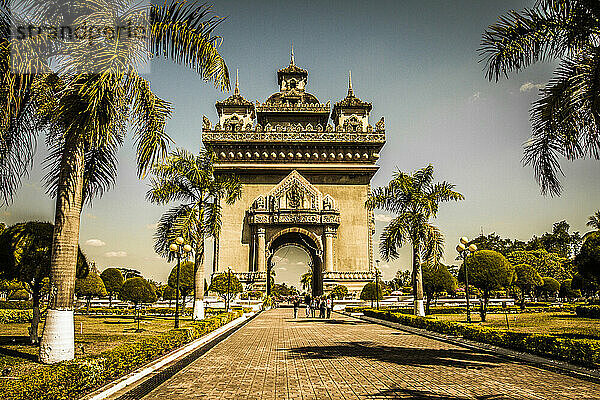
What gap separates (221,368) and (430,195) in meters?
18.1

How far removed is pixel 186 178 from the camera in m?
24.6

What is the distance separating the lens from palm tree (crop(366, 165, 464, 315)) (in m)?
25.7

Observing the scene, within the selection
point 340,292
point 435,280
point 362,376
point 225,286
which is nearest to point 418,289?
point 435,280

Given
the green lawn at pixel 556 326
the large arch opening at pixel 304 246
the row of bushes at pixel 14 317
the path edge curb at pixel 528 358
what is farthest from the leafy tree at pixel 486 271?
the row of bushes at pixel 14 317

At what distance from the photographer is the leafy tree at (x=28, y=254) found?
14.9 metres

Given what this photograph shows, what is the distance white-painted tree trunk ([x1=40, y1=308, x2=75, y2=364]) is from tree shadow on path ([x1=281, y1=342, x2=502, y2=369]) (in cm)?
546

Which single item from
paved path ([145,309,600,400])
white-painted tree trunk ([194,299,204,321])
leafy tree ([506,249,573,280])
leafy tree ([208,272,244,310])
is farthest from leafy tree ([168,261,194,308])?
leafy tree ([506,249,573,280])

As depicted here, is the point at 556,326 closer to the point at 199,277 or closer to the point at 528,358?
the point at 528,358

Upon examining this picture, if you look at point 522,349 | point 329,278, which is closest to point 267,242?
point 329,278

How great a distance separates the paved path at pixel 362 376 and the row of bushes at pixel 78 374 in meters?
1.08

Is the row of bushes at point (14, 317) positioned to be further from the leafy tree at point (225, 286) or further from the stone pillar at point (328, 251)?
the stone pillar at point (328, 251)

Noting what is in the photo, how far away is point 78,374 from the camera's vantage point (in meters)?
8.12

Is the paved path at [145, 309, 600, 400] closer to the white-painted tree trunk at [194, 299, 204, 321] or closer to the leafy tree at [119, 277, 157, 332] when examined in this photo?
the white-painted tree trunk at [194, 299, 204, 321]

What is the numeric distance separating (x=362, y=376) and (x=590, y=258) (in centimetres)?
2385
